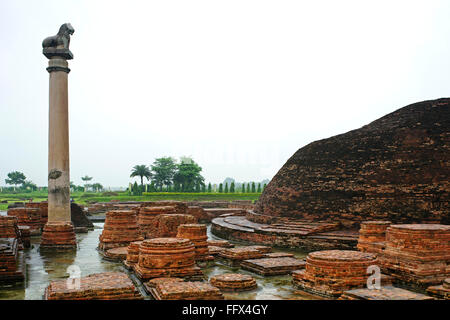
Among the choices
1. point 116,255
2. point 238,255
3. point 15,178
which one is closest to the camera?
point 238,255

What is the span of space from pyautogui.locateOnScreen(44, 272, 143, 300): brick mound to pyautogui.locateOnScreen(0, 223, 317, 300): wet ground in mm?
669

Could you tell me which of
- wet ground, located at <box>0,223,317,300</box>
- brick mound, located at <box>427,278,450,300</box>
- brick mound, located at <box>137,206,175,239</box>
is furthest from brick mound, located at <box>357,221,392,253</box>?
brick mound, located at <box>137,206,175,239</box>

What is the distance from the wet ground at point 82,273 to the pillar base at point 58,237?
272 mm

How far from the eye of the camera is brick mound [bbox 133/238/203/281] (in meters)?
7.00

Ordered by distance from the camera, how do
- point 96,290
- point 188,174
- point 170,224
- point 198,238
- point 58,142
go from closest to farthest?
point 96,290 → point 198,238 → point 58,142 → point 170,224 → point 188,174

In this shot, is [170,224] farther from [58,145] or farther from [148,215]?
[58,145]

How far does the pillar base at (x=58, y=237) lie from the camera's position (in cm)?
1009

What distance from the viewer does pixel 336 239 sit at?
10164mm

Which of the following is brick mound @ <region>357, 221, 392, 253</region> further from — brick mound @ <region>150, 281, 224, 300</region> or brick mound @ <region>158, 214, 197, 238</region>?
brick mound @ <region>158, 214, 197, 238</region>

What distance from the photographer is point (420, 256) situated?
21.5 feet

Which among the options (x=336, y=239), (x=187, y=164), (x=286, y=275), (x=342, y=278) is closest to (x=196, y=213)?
(x=336, y=239)

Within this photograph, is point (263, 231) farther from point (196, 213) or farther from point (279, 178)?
point (196, 213)

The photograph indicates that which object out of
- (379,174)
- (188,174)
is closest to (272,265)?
(379,174)

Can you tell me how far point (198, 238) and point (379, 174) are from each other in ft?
17.2
